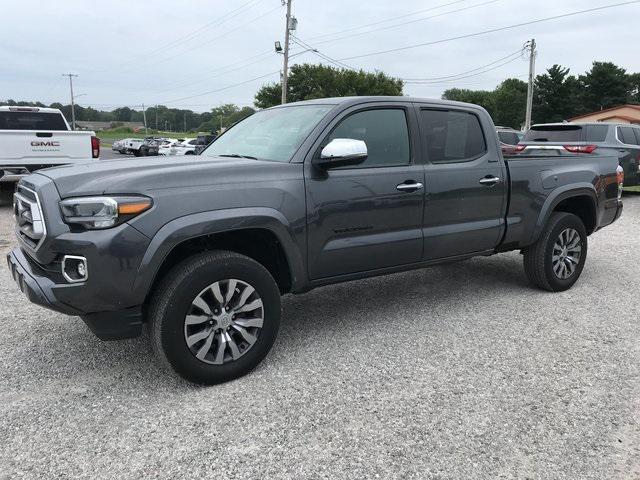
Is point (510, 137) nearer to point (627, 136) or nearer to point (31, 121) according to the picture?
point (627, 136)

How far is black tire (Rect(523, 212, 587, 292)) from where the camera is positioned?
16.5ft

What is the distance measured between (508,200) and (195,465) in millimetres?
3425

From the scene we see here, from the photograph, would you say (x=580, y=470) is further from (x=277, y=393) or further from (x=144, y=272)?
(x=144, y=272)

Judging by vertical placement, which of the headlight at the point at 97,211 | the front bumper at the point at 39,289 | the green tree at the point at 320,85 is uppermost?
the green tree at the point at 320,85

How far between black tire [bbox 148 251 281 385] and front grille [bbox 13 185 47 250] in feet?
2.34

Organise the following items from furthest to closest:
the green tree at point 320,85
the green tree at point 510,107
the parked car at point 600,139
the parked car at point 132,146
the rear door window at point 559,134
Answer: the green tree at point 510,107, the green tree at point 320,85, the parked car at point 132,146, the rear door window at point 559,134, the parked car at point 600,139

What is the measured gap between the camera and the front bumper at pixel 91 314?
2.87 meters

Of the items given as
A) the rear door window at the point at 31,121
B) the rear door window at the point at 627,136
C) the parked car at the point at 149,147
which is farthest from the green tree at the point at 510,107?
the rear door window at the point at 31,121

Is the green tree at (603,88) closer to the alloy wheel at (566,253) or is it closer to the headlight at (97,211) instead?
the alloy wheel at (566,253)

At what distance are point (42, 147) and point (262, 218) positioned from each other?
7.91 meters

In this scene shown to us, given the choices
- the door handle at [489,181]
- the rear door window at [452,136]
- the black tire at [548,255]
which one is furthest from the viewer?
the black tire at [548,255]

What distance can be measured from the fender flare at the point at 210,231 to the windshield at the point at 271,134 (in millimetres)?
516

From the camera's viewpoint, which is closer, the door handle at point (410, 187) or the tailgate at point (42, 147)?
the door handle at point (410, 187)

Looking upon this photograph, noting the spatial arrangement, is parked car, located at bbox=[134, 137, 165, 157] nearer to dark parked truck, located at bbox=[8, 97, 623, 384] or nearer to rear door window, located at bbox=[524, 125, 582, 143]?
rear door window, located at bbox=[524, 125, 582, 143]
